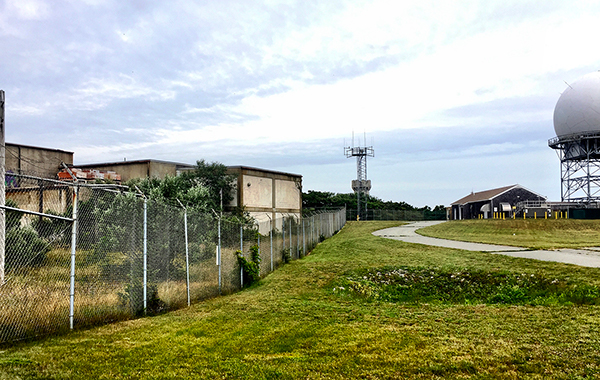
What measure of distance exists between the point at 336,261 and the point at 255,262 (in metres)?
5.56

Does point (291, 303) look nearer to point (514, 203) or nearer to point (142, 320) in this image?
point (142, 320)

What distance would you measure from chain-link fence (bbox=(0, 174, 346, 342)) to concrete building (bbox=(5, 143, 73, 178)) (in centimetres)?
A: 2219

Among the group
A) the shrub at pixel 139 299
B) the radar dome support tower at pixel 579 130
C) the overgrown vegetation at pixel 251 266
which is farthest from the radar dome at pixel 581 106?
the shrub at pixel 139 299

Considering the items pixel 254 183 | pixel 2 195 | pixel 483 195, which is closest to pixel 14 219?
pixel 2 195

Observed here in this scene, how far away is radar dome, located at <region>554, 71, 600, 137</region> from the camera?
4969 cm

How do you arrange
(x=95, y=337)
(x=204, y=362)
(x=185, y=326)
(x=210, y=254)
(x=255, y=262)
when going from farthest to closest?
(x=255, y=262) → (x=210, y=254) → (x=185, y=326) → (x=95, y=337) → (x=204, y=362)

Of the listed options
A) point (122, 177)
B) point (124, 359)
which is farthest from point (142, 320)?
point (122, 177)

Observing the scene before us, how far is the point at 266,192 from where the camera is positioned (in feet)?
115

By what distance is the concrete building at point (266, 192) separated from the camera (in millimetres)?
32250

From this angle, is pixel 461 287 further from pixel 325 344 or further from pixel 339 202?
pixel 339 202

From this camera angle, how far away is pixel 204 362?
5727 mm

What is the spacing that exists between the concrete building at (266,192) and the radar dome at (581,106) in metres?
33.5

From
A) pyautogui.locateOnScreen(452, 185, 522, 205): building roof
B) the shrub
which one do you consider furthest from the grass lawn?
pyautogui.locateOnScreen(452, 185, 522, 205): building roof

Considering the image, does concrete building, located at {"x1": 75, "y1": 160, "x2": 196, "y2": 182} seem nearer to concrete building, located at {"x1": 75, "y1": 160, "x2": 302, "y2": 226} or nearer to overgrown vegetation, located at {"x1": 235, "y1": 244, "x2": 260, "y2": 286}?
concrete building, located at {"x1": 75, "y1": 160, "x2": 302, "y2": 226}
